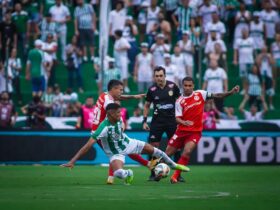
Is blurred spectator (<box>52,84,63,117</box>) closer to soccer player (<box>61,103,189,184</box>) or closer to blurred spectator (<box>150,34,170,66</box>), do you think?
blurred spectator (<box>150,34,170,66</box>)

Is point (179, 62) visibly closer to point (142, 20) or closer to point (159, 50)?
point (159, 50)

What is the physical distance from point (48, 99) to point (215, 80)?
5.47 meters

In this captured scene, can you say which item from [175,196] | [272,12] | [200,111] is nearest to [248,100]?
[272,12]

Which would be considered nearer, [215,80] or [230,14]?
[215,80]

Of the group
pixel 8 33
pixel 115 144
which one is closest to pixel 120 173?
pixel 115 144

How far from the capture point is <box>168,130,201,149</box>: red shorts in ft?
62.1

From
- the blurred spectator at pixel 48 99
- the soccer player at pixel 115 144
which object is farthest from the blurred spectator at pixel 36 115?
the soccer player at pixel 115 144

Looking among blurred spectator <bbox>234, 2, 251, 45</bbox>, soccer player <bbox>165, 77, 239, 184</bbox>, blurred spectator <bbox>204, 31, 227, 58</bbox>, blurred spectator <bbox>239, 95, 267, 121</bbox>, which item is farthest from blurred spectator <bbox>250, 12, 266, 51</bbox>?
soccer player <bbox>165, 77, 239, 184</bbox>

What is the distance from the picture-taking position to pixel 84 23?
3284 cm

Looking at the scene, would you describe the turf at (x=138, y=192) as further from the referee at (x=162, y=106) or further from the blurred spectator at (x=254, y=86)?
the blurred spectator at (x=254, y=86)

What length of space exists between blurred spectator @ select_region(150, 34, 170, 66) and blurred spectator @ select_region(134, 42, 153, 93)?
222mm

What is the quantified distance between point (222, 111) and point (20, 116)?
6.56 m

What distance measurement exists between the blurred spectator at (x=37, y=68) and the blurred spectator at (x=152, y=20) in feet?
13.7

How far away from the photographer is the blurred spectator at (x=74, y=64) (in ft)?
105
